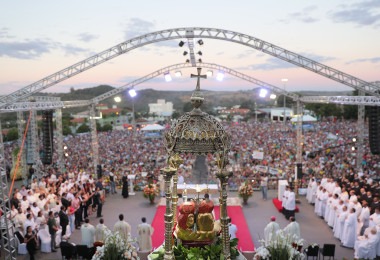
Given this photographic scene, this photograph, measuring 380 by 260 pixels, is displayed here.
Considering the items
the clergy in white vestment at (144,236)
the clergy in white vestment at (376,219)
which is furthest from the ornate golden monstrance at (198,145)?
the clergy in white vestment at (376,219)

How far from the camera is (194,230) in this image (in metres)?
7.46

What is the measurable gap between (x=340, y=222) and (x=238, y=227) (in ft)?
12.1

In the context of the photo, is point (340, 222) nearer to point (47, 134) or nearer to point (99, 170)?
point (99, 170)

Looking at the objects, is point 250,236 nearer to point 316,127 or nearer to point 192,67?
point 192,67

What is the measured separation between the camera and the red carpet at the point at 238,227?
11828 millimetres

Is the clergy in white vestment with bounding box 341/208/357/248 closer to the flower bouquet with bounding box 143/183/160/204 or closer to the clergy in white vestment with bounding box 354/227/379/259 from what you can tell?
the clergy in white vestment with bounding box 354/227/379/259

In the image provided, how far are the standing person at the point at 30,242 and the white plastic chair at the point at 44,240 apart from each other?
60 centimetres

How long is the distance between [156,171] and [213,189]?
827cm

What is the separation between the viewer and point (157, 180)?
67.0 ft

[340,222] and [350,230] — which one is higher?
[340,222]

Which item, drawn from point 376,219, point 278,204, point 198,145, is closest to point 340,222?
point 376,219

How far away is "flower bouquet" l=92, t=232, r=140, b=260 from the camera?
7992 mm

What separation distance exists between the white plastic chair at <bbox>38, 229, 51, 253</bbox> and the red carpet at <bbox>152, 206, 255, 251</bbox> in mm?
→ 3503

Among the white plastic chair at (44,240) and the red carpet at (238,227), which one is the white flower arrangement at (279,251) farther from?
the white plastic chair at (44,240)
